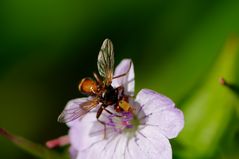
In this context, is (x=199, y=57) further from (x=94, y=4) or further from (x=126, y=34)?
(x=94, y=4)

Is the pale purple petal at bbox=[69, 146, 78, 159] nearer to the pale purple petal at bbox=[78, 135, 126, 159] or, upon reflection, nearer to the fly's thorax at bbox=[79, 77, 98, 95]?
the pale purple petal at bbox=[78, 135, 126, 159]

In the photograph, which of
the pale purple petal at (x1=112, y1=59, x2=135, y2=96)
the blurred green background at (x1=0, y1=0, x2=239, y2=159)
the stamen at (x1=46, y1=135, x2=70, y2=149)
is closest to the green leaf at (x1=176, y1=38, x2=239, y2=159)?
the pale purple petal at (x1=112, y1=59, x2=135, y2=96)

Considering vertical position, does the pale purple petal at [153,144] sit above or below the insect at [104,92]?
below

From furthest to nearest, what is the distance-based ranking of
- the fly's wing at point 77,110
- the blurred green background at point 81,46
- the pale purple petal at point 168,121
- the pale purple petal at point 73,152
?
the blurred green background at point 81,46 → the pale purple petal at point 73,152 → the fly's wing at point 77,110 → the pale purple petal at point 168,121

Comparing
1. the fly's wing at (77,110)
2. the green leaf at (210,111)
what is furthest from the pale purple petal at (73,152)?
the green leaf at (210,111)

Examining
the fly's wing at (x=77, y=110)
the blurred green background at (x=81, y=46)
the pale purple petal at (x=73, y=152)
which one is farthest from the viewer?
the blurred green background at (x=81, y=46)

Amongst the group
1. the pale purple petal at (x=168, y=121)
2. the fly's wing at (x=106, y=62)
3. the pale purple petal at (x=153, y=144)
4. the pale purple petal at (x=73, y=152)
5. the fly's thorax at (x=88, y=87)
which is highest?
the fly's wing at (x=106, y=62)

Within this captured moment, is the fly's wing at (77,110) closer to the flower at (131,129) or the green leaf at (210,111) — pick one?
the flower at (131,129)
